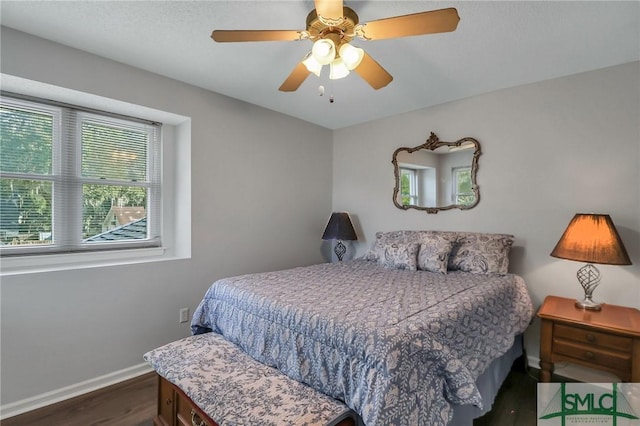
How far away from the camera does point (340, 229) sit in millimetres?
3547

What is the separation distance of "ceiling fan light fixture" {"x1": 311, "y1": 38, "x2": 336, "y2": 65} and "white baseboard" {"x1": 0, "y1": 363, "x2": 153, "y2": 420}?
261cm

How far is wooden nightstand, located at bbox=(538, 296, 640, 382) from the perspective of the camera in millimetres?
1785

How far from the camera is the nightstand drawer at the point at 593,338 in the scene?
1.80 metres

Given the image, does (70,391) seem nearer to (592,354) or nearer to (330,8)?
(330,8)

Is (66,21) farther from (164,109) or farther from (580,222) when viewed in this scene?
(580,222)

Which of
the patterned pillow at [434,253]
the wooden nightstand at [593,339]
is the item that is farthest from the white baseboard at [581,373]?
the patterned pillow at [434,253]

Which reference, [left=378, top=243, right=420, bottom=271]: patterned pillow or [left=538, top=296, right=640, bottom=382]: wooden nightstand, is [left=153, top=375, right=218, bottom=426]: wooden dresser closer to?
[left=378, top=243, right=420, bottom=271]: patterned pillow

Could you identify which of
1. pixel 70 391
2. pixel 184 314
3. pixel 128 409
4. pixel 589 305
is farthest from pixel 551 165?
pixel 70 391

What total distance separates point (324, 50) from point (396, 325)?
4.35 feet

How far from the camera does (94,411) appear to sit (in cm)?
195

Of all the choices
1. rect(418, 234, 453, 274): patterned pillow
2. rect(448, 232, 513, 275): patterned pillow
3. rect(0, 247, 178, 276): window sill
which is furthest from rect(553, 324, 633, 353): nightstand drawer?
rect(0, 247, 178, 276): window sill

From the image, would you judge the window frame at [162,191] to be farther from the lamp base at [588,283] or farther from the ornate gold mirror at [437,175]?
the lamp base at [588,283]

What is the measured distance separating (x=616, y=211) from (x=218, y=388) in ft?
9.51

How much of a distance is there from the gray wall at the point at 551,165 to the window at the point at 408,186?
0.48ft
